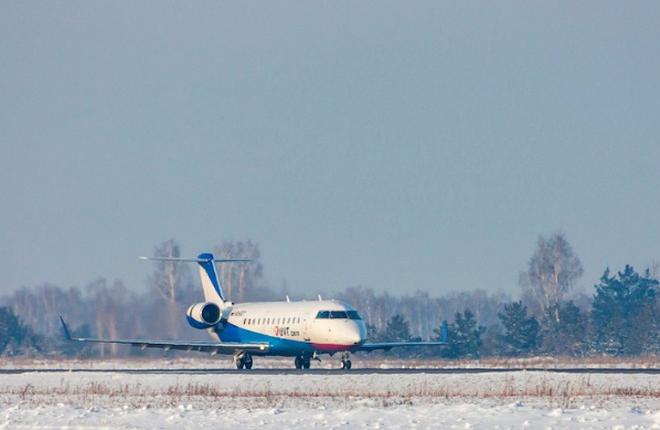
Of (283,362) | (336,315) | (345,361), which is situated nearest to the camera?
(345,361)

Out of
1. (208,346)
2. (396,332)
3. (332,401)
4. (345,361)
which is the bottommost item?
(332,401)

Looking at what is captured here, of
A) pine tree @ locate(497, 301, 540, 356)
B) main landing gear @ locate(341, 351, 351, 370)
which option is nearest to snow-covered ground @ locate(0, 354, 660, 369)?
pine tree @ locate(497, 301, 540, 356)

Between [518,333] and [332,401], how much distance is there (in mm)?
47816

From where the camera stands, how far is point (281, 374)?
46344 mm

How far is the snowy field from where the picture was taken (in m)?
26.5

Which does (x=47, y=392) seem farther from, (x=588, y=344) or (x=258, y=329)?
(x=588, y=344)

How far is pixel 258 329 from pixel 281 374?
427 inches

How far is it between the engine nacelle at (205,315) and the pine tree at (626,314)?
26.9 meters

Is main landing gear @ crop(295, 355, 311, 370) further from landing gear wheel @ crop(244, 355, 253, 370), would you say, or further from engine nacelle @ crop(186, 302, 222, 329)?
engine nacelle @ crop(186, 302, 222, 329)

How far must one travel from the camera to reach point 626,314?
8212cm

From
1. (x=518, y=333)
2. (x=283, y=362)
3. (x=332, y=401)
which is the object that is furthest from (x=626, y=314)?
(x=332, y=401)

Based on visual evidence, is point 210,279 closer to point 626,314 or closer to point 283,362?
point 283,362

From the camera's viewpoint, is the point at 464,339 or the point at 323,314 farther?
the point at 464,339

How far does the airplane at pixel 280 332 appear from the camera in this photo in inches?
2096
